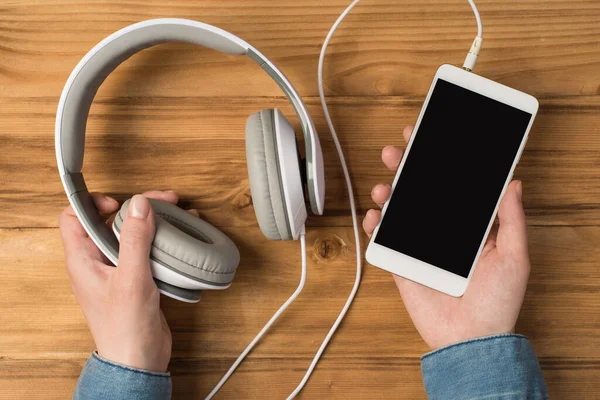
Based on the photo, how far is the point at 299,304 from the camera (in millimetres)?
767

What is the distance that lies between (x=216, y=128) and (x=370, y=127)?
231 millimetres

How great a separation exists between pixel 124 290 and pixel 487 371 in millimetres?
476

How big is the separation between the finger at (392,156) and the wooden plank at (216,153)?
0.05 m

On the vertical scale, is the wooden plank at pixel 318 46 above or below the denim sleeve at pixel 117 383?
above

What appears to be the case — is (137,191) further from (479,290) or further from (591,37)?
(591,37)

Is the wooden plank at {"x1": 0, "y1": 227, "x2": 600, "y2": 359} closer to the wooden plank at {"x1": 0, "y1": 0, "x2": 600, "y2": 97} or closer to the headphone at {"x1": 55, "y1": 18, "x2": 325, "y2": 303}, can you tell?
the headphone at {"x1": 55, "y1": 18, "x2": 325, "y2": 303}

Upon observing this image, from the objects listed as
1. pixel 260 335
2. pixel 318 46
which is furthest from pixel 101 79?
pixel 260 335

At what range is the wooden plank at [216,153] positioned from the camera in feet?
2.50

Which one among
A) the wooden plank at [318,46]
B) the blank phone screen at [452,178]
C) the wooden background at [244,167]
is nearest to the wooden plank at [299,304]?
the wooden background at [244,167]

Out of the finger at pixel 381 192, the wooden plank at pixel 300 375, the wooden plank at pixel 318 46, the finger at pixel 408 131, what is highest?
the wooden plank at pixel 318 46

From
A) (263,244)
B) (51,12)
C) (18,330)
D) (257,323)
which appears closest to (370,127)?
(263,244)

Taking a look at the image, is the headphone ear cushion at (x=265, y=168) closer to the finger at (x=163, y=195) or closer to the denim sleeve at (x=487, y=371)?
the finger at (x=163, y=195)

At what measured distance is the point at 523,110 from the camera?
668 mm

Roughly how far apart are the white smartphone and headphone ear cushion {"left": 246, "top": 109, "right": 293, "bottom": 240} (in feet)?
0.50
